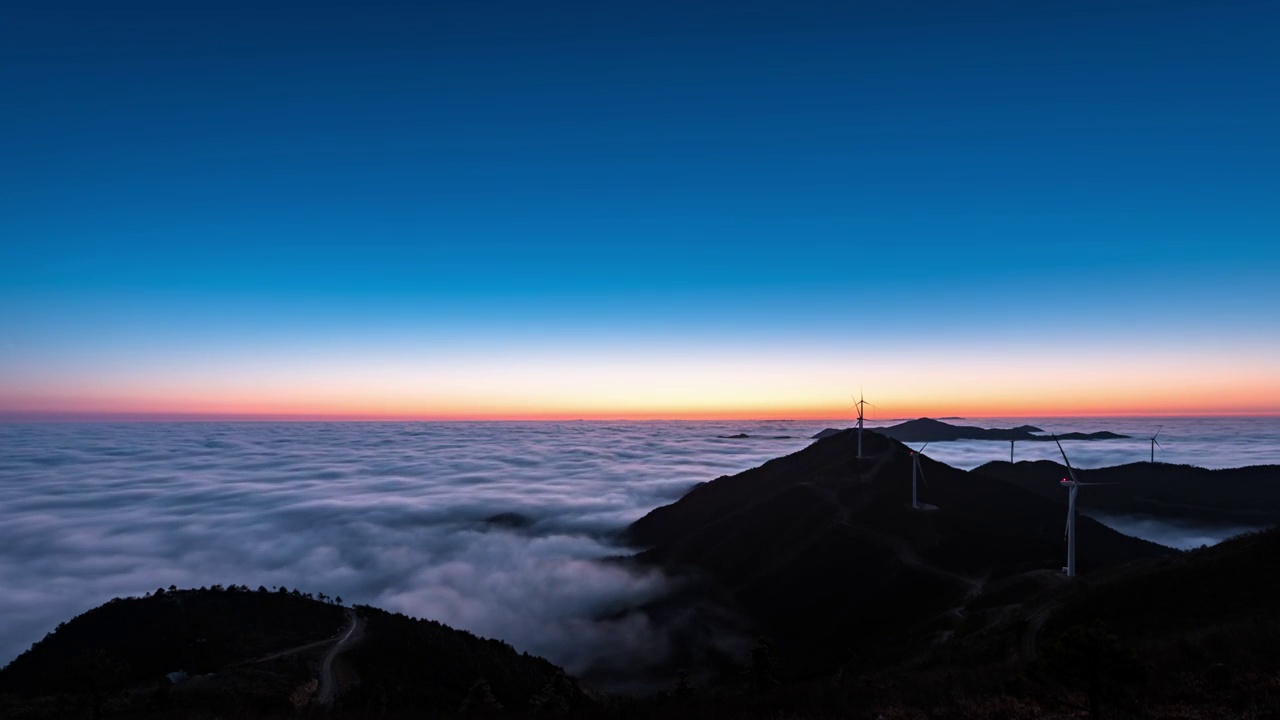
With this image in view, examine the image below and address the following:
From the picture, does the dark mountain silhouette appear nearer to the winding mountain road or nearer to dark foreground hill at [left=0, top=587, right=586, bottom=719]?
dark foreground hill at [left=0, top=587, right=586, bottom=719]

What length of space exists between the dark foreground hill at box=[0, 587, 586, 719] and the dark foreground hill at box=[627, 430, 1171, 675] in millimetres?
34917

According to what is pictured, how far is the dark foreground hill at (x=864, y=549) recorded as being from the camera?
3091 inches

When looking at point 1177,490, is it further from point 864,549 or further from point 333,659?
point 333,659

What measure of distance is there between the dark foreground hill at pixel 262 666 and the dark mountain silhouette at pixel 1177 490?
429 ft

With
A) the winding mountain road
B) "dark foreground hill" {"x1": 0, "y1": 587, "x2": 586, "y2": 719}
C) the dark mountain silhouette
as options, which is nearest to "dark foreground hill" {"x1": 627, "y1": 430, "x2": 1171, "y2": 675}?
"dark foreground hill" {"x1": 0, "y1": 587, "x2": 586, "y2": 719}

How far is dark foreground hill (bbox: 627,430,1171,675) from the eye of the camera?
→ 3091 inches

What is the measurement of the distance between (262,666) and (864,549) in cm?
8036

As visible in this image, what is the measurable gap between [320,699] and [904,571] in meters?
72.6

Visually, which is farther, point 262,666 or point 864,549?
point 864,549

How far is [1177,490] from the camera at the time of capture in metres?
179

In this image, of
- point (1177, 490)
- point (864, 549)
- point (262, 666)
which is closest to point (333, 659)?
point (262, 666)

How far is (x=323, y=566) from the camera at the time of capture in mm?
153500

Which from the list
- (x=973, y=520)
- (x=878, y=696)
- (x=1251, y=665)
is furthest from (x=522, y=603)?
(x=1251, y=665)

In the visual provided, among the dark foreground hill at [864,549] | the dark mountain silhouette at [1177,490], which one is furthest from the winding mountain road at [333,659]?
the dark mountain silhouette at [1177,490]
